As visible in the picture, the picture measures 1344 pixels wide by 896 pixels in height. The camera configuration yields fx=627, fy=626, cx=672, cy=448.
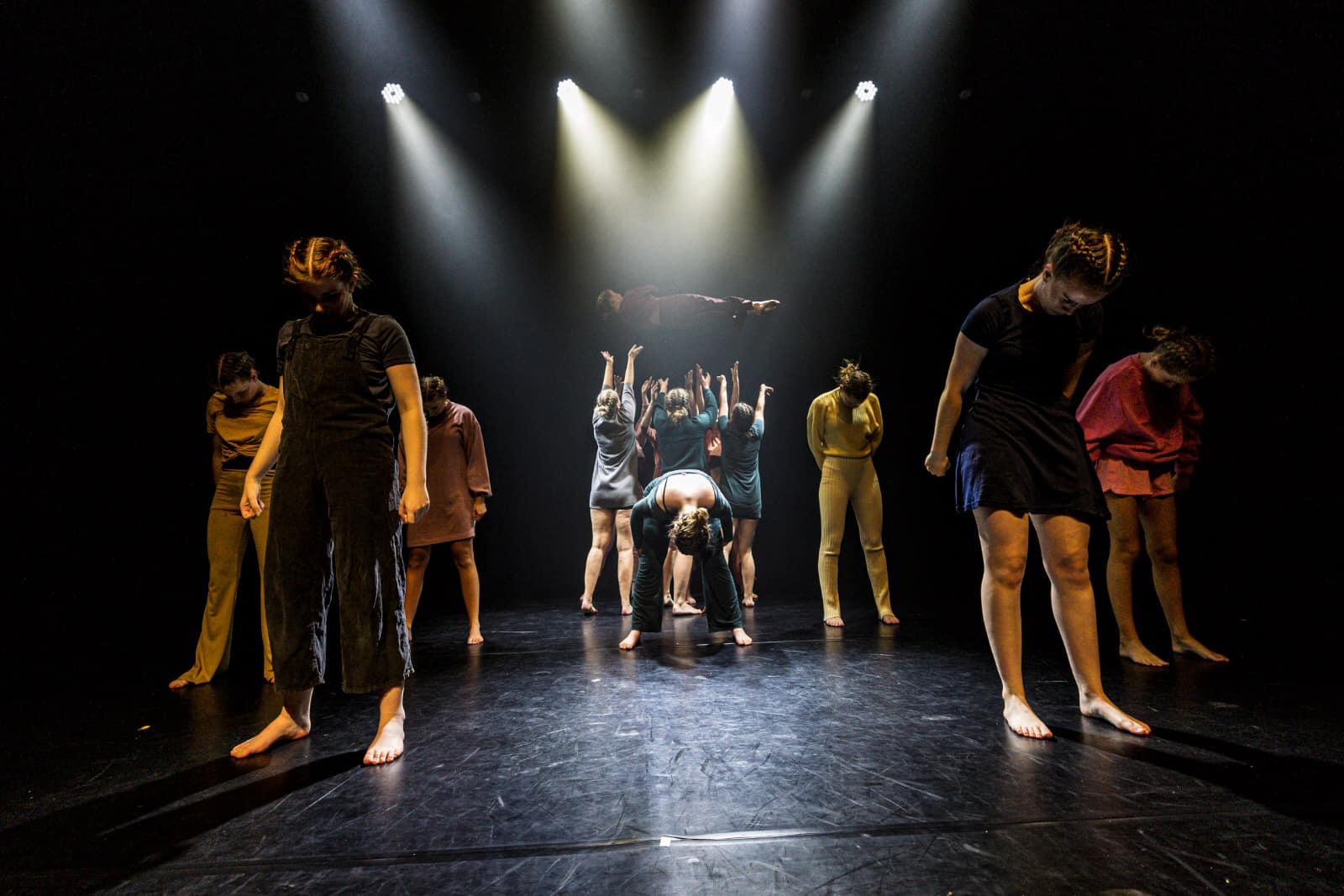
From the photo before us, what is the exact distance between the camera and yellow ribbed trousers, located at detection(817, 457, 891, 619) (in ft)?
13.4

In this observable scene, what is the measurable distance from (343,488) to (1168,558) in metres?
3.47

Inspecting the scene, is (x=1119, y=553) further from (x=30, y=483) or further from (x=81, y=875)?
(x=30, y=483)

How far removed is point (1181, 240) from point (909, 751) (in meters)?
4.94

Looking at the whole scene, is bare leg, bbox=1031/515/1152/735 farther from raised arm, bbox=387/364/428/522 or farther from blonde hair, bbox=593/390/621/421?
blonde hair, bbox=593/390/621/421

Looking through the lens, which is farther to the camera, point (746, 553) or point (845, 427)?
point (746, 553)

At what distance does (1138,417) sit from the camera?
2.85m

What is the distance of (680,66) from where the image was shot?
526 cm

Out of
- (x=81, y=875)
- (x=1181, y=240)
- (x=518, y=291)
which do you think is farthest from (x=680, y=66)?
(x=81, y=875)

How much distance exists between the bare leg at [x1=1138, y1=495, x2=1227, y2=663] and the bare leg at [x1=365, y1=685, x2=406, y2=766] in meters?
3.24

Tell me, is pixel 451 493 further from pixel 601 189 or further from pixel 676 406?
pixel 601 189

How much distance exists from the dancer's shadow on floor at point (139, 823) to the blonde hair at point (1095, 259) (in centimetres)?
247

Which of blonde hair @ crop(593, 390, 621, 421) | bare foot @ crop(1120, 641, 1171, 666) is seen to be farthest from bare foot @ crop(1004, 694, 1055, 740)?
blonde hair @ crop(593, 390, 621, 421)

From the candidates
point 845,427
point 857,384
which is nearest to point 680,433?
point 845,427

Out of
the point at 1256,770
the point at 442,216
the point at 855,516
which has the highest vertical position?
the point at 442,216
